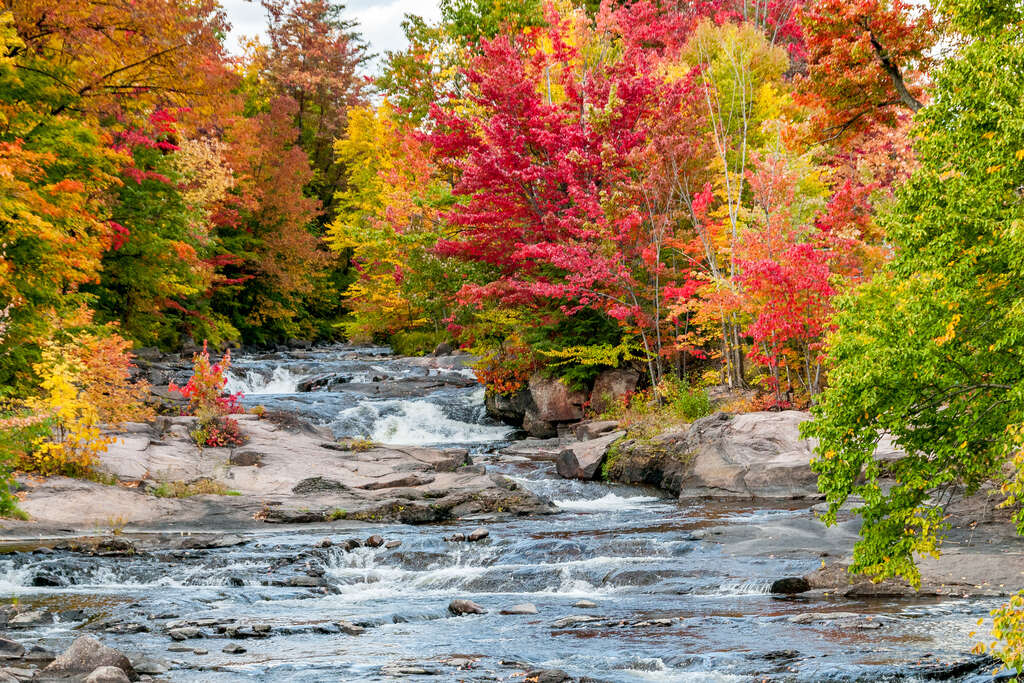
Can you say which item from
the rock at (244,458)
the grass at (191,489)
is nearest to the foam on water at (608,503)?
the rock at (244,458)

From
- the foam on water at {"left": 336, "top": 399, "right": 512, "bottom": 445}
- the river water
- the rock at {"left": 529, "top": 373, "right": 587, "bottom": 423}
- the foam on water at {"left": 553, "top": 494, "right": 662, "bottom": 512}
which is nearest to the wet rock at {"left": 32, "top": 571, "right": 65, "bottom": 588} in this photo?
the river water

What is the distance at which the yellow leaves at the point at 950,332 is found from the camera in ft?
19.5

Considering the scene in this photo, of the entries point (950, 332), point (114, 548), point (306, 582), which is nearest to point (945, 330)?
point (950, 332)

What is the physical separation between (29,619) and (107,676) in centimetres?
300

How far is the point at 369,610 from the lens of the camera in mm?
9469

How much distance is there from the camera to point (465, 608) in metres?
9.13

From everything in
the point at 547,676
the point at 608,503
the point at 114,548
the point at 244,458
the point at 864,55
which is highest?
the point at 864,55

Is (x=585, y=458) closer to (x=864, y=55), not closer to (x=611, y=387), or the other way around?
(x=611, y=387)

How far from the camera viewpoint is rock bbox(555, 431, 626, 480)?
1780 cm

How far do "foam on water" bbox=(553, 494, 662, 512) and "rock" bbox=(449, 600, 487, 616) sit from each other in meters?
6.15

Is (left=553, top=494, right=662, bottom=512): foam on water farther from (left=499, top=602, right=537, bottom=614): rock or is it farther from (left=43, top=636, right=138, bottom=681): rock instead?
(left=43, top=636, right=138, bottom=681): rock

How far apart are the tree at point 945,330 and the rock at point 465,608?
4.07 meters

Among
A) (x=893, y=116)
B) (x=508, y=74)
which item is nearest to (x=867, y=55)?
(x=893, y=116)

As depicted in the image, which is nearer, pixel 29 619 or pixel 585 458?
pixel 29 619
